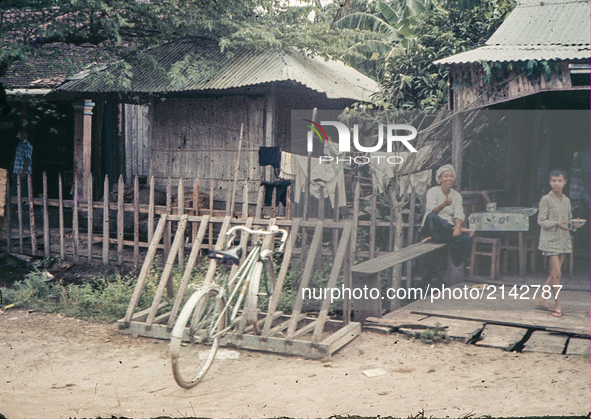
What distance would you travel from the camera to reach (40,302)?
653 centimetres

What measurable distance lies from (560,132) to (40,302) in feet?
28.5

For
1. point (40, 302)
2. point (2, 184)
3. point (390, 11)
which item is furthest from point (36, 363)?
point (390, 11)

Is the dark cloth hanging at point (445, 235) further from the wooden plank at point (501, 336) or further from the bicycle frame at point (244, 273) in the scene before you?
the bicycle frame at point (244, 273)

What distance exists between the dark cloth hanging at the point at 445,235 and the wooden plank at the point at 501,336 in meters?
2.00

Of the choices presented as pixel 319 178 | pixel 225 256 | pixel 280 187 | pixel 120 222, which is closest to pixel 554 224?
pixel 319 178

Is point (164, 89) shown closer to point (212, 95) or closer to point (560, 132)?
point (212, 95)

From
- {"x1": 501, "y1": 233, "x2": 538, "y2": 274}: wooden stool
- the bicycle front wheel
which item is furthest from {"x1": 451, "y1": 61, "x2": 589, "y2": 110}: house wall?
the bicycle front wheel

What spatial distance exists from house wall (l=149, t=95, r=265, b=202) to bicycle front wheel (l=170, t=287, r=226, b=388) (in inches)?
196

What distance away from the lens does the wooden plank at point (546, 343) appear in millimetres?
4691

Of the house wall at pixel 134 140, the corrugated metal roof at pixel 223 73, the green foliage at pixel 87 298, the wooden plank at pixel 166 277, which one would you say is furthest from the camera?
the house wall at pixel 134 140

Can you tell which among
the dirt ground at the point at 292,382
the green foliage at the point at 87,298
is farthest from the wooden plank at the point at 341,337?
the green foliage at the point at 87,298

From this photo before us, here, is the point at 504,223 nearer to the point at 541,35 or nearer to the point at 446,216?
the point at 446,216

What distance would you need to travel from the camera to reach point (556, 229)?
5.50 meters

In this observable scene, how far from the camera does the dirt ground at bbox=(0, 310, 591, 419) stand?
3.51 metres
